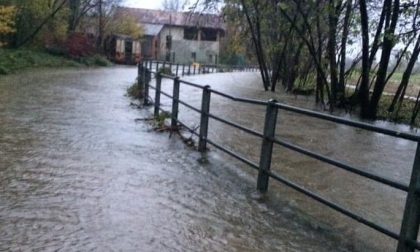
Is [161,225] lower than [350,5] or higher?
lower

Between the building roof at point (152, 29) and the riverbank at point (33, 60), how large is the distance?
82.0 feet


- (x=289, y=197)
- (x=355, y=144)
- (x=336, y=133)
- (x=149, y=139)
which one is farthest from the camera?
(x=336, y=133)

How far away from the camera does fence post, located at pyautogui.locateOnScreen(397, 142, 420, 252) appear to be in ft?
13.0

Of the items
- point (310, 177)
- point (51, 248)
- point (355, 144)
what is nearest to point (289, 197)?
point (310, 177)

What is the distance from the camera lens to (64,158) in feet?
24.0

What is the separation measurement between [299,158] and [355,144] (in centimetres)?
285

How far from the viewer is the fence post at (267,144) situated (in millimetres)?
5883

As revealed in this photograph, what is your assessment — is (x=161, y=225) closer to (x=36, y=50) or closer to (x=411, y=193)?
(x=411, y=193)

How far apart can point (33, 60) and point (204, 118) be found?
26.5 m

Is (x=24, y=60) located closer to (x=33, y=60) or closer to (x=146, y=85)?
(x=33, y=60)

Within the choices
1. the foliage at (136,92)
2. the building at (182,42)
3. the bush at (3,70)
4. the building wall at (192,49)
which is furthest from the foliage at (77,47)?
the building wall at (192,49)

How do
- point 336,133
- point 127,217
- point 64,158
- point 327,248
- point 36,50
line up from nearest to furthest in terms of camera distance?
point 327,248, point 127,217, point 64,158, point 336,133, point 36,50

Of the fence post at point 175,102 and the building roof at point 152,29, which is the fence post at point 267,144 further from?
the building roof at point 152,29

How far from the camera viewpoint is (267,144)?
601cm
